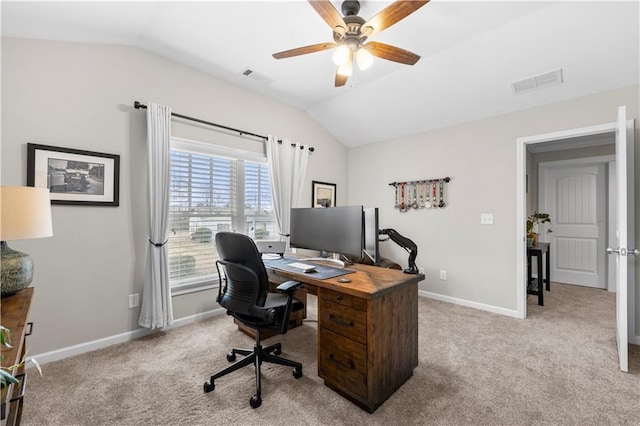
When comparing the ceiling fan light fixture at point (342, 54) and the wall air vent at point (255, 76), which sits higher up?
the wall air vent at point (255, 76)

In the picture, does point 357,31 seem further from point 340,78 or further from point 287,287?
point 287,287

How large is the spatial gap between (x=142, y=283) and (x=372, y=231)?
2.21m

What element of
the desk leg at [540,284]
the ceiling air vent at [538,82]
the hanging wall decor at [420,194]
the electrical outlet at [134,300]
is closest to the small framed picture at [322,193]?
the hanging wall decor at [420,194]

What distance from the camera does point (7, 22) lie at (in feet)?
6.38

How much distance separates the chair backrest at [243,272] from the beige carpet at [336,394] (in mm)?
580

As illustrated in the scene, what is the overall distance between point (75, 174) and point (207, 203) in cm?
117

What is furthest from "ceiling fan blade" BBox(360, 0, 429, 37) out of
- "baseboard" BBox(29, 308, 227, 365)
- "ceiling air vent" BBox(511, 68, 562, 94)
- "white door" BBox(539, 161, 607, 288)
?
"white door" BBox(539, 161, 607, 288)

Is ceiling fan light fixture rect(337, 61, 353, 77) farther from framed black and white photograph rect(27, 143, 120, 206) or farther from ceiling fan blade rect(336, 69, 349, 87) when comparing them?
framed black and white photograph rect(27, 143, 120, 206)

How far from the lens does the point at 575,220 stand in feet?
15.3

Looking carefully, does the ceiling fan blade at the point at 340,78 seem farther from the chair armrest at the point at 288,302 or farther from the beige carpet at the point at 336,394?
the beige carpet at the point at 336,394

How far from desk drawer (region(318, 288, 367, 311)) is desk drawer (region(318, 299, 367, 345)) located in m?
0.02

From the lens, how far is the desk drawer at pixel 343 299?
1.69 m

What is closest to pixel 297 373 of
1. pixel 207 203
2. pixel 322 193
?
pixel 207 203

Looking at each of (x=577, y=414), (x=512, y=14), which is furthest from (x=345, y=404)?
(x=512, y=14)
